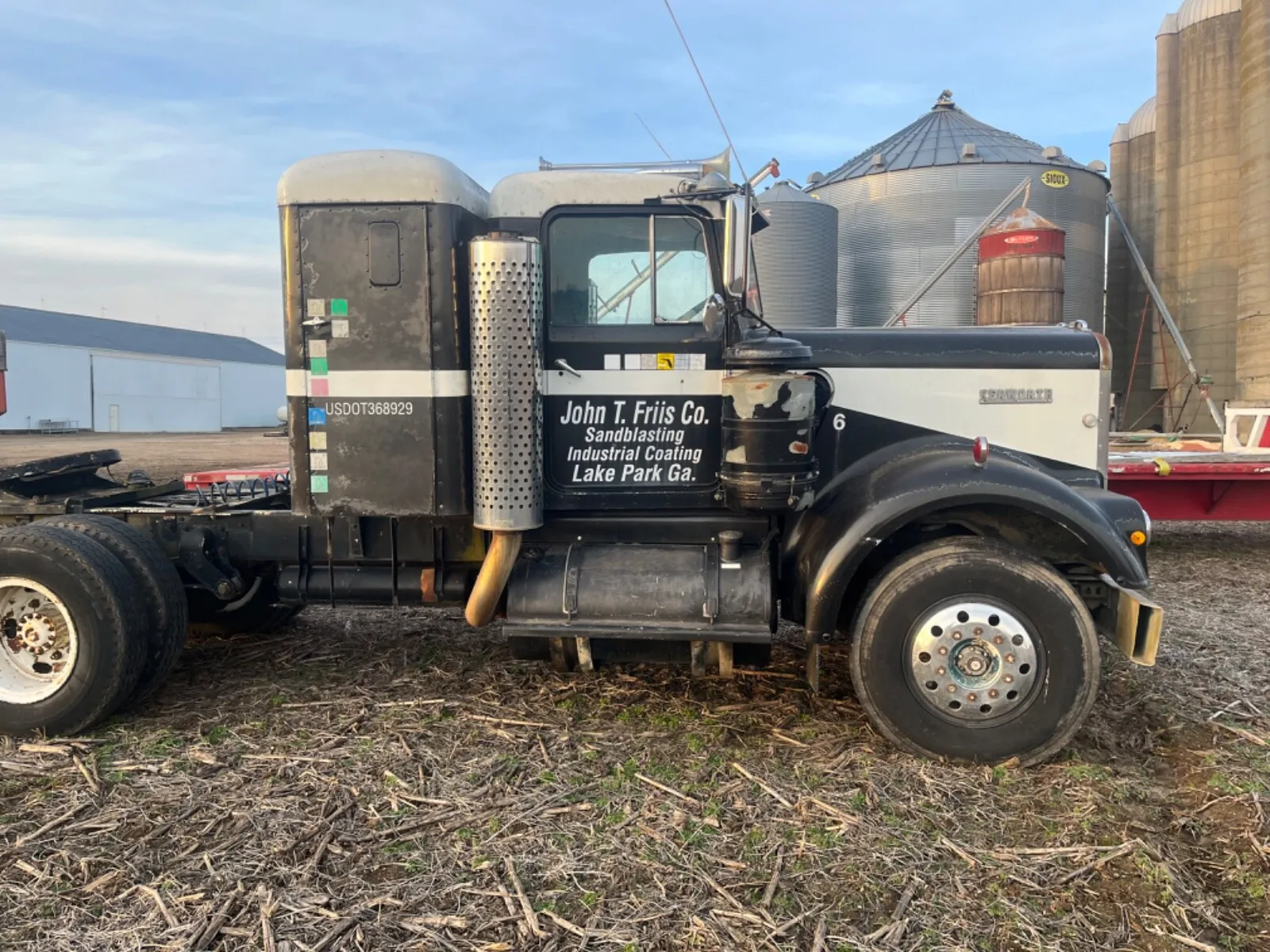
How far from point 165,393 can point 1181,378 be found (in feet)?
161

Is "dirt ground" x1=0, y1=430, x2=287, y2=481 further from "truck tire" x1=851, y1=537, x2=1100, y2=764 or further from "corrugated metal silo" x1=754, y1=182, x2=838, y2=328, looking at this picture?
"truck tire" x1=851, y1=537, x2=1100, y2=764

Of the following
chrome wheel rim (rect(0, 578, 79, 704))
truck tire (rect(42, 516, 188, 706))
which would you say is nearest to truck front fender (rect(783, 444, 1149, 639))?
truck tire (rect(42, 516, 188, 706))

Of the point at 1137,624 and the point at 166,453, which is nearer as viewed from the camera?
the point at 1137,624

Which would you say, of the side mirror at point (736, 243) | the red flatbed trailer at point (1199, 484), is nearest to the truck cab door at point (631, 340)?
the side mirror at point (736, 243)

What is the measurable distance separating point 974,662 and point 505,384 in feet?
8.04

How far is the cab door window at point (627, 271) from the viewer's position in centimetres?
461

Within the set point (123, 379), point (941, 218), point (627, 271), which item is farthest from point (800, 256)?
point (123, 379)

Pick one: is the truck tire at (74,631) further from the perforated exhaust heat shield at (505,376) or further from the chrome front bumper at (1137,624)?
the chrome front bumper at (1137,624)

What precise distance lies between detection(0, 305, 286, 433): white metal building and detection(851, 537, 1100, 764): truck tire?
39072 mm

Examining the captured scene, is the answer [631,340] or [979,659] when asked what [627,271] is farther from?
[979,659]

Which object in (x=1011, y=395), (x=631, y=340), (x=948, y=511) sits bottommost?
(x=948, y=511)

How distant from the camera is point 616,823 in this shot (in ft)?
11.5

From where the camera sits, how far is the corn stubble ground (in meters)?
2.90

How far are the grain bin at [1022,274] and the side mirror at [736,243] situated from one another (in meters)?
10.7
